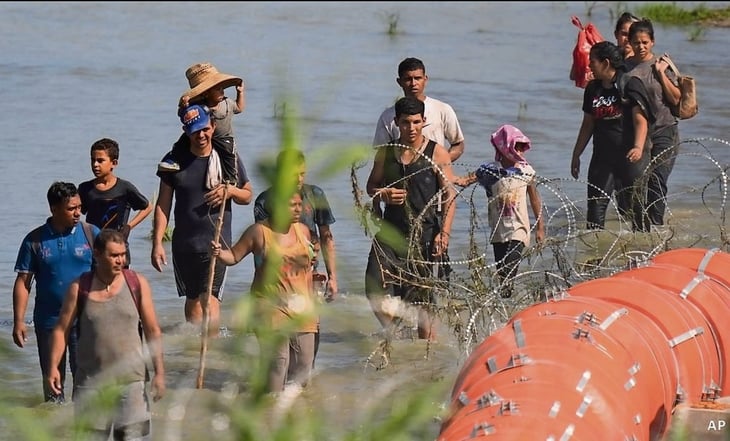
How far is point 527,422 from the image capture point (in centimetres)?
602

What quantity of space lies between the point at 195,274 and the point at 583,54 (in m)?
5.22

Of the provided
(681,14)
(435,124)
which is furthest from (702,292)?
(681,14)

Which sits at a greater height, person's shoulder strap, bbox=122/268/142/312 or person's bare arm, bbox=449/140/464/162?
person's bare arm, bbox=449/140/464/162

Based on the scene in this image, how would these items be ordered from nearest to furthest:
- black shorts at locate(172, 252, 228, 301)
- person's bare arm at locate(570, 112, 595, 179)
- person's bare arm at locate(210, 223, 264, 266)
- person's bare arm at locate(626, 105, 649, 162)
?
person's bare arm at locate(210, 223, 264, 266) → black shorts at locate(172, 252, 228, 301) → person's bare arm at locate(626, 105, 649, 162) → person's bare arm at locate(570, 112, 595, 179)

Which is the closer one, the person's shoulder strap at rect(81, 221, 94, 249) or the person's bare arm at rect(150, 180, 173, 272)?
the person's shoulder strap at rect(81, 221, 94, 249)

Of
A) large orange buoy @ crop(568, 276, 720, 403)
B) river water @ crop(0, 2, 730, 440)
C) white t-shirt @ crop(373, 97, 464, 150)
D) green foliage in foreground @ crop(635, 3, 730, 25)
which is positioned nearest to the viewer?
large orange buoy @ crop(568, 276, 720, 403)

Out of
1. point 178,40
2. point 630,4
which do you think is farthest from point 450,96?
point 630,4

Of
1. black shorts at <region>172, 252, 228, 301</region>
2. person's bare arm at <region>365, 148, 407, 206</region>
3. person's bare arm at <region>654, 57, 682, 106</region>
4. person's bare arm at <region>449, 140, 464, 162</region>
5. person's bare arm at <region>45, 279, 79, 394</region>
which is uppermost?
person's bare arm at <region>654, 57, 682, 106</region>

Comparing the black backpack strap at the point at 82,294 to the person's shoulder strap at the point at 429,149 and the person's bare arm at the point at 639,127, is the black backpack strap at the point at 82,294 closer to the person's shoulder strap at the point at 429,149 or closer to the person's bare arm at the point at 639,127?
the person's shoulder strap at the point at 429,149

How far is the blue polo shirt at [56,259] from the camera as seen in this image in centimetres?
837

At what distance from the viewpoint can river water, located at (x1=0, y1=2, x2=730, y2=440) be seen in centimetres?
918

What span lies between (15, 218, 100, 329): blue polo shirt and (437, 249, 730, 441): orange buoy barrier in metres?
2.23

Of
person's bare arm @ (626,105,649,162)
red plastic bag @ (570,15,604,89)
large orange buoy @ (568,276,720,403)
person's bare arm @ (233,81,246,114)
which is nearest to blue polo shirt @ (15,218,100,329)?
person's bare arm @ (233,81,246,114)

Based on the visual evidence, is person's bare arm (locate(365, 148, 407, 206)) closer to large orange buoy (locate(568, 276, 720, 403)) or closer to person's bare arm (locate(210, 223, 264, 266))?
person's bare arm (locate(210, 223, 264, 266))
